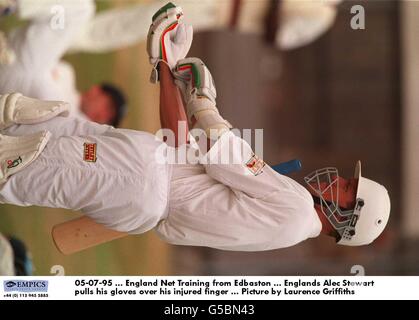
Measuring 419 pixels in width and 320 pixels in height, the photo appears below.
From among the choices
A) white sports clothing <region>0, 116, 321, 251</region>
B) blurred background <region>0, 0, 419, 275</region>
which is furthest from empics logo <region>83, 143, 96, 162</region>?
blurred background <region>0, 0, 419, 275</region>

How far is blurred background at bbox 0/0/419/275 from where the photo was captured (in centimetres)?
147

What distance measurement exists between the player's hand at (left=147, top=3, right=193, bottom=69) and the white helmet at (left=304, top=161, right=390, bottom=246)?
1.01ft

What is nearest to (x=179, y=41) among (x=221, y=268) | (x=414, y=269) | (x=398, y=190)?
(x=221, y=268)

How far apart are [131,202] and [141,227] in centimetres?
7

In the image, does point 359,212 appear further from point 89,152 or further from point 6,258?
point 6,258

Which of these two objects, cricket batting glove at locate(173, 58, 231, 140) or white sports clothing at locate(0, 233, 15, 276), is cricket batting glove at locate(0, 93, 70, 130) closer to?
cricket batting glove at locate(173, 58, 231, 140)

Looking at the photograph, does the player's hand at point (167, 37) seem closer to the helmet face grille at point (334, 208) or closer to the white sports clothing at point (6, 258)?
the helmet face grille at point (334, 208)

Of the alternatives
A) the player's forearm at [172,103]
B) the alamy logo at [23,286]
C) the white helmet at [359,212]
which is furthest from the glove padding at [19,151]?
the white helmet at [359,212]

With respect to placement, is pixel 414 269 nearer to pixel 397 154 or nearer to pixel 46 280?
pixel 397 154

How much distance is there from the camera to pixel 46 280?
1.17m

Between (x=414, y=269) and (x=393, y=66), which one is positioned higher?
(x=393, y=66)

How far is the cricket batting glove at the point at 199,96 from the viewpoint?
92cm

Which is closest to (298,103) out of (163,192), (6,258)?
(6,258)

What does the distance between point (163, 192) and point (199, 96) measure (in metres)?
0.16
